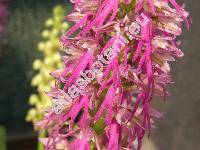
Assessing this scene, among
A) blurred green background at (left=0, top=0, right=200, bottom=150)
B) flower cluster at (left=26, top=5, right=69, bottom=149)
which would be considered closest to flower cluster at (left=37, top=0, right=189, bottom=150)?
flower cluster at (left=26, top=5, right=69, bottom=149)

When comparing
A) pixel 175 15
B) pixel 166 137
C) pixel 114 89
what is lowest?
pixel 166 137

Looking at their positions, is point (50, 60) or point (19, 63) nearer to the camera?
point (50, 60)

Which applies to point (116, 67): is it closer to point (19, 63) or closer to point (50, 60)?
point (50, 60)

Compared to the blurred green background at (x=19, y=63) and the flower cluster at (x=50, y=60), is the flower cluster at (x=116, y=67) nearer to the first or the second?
the flower cluster at (x=50, y=60)

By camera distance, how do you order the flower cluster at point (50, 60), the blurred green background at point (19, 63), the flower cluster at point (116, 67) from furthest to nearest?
the blurred green background at point (19, 63)
the flower cluster at point (50, 60)
the flower cluster at point (116, 67)

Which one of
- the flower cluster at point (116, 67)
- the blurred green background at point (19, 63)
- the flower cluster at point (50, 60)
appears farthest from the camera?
the blurred green background at point (19, 63)

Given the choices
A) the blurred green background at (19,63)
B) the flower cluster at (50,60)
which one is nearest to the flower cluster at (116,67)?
the flower cluster at (50,60)

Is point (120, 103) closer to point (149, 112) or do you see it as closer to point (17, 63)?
point (149, 112)

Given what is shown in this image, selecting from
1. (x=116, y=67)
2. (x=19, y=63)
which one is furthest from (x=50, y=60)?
(x=19, y=63)

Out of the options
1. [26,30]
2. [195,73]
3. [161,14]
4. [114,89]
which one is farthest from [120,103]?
[26,30]
